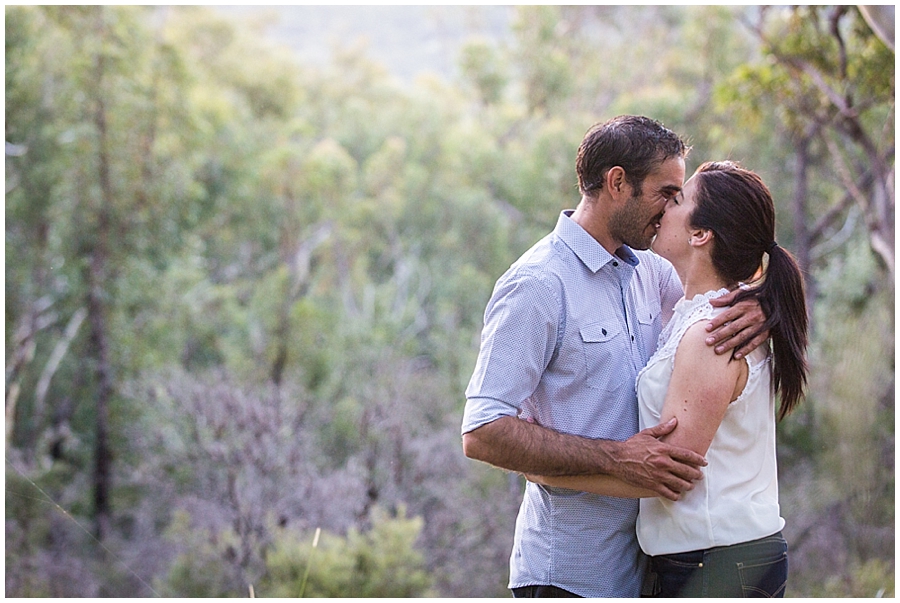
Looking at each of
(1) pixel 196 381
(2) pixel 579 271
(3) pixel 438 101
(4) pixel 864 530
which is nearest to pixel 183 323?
(1) pixel 196 381

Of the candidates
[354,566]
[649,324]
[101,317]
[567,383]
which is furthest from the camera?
[101,317]

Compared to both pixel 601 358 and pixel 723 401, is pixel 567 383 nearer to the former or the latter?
pixel 601 358

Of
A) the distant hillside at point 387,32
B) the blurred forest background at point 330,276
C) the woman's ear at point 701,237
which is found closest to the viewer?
the woman's ear at point 701,237

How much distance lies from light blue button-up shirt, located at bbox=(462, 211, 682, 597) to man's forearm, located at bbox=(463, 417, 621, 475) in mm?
24

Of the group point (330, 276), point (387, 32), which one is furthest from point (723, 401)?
point (387, 32)

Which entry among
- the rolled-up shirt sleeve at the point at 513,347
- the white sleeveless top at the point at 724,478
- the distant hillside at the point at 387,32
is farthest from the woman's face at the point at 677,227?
the distant hillside at the point at 387,32

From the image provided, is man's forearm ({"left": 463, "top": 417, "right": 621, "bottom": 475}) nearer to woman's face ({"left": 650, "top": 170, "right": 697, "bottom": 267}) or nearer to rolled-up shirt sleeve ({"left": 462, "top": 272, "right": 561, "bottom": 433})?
rolled-up shirt sleeve ({"left": 462, "top": 272, "right": 561, "bottom": 433})

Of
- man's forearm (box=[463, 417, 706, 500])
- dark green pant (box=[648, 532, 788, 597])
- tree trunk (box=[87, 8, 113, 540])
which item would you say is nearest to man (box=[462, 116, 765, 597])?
man's forearm (box=[463, 417, 706, 500])

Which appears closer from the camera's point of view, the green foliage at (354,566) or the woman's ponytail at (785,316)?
the woman's ponytail at (785,316)

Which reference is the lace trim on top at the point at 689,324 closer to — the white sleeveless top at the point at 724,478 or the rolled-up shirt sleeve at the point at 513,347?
the white sleeveless top at the point at 724,478

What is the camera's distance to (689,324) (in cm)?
145

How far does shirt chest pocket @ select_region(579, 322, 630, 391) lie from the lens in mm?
1492

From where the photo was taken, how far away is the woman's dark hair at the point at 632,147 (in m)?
1.53

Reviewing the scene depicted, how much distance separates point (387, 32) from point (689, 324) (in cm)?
1615
